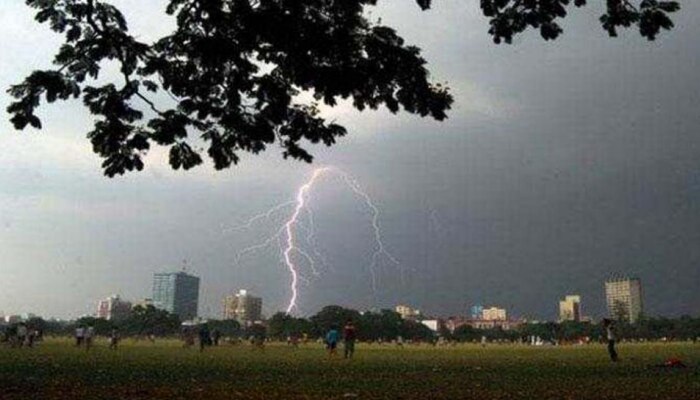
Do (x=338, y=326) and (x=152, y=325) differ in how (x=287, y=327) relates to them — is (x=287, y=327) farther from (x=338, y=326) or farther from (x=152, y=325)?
(x=152, y=325)

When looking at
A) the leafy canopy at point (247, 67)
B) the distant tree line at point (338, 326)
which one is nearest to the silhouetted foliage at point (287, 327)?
the distant tree line at point (338, 326)

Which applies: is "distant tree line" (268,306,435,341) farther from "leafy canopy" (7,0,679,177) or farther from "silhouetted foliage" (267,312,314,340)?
"leafy canopy" (7,0,679,177)

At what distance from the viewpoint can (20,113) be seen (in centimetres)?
739

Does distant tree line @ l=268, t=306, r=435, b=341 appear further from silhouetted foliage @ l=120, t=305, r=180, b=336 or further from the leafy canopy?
the leafy canopy

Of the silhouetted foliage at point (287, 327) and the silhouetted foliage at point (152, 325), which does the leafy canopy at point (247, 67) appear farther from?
the silhouetted foliage at point (152, 325)

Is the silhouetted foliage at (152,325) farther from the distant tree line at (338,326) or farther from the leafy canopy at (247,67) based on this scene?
the leafy canopy at (247,67)

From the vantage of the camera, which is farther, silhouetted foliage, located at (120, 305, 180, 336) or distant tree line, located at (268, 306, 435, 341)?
silhouetted foliage, located at (120, 305, 180, 336)

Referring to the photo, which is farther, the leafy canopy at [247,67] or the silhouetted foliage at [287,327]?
the silhouetted foliage at [287,327]

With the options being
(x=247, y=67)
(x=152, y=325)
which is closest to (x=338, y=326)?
(x=152, y=325)

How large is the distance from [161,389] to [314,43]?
827 cm

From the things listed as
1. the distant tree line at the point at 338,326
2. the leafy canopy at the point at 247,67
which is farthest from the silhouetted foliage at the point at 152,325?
the leafy canopy at the point at 247,67

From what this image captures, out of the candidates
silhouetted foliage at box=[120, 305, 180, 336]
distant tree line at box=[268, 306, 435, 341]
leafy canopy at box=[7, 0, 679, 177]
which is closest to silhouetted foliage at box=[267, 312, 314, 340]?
distant tree line at box=[268, 306, 435, 341]

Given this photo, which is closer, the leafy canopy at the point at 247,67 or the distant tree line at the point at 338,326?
the leafy canopy at the point at 247,67

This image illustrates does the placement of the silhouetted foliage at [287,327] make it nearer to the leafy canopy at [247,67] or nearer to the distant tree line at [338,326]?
the distant tree line at [338,326]
